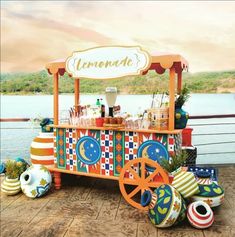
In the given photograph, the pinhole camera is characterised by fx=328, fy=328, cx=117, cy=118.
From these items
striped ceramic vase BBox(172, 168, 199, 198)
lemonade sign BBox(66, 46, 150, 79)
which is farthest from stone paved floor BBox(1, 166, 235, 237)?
lemonade sign BBox(66, 46, 150, 79)

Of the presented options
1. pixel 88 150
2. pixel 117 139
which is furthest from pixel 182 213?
pixel 88 150

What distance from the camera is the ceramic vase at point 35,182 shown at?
362 centimetres

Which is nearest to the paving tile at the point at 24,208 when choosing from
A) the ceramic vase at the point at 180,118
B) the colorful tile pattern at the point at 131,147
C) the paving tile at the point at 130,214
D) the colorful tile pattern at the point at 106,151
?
the colorful tile pattern at the point at 106,151

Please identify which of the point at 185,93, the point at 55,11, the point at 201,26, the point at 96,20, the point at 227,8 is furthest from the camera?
the point at 55,11

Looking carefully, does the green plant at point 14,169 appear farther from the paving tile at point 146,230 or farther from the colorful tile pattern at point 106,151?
the paving tile at point 146,230

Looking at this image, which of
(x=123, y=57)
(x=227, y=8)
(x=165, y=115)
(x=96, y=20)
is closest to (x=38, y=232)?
(x=165, y=115)

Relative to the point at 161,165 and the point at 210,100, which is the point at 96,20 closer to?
the point at 210,100

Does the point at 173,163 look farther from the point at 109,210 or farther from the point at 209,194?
the point at 109,210

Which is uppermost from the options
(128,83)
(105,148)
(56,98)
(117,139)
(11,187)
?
(128,83)

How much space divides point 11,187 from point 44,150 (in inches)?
22.6

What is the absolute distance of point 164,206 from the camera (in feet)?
9.14

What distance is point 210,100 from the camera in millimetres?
6391

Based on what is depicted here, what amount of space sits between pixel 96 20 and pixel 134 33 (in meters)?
1.59

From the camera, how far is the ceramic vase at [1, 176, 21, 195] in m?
3.74
